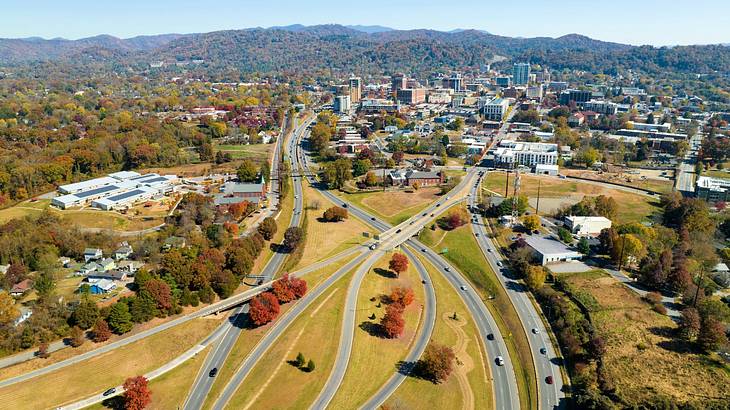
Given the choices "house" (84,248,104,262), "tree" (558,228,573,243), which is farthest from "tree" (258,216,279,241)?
"tree" (558,228,573,243)

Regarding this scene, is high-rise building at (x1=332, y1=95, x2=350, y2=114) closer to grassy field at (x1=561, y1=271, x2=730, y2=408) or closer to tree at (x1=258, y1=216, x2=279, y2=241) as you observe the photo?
tree at (x1=258, y1=216, x2=279, y2=241)

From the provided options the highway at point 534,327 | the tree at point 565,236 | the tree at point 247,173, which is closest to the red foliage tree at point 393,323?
the highway at point 534,327

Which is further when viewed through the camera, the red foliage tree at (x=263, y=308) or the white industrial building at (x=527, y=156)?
the white industrial building at (x=527, y=156)

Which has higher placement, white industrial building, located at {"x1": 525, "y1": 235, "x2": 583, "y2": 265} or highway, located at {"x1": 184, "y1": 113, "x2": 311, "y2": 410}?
white industrial building, located at {"x1": 525, "y1": 235, "x2": 583, "y2": 265}

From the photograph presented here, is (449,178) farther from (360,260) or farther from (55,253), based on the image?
(55,253)

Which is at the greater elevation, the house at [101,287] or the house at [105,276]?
the house at [105,276]

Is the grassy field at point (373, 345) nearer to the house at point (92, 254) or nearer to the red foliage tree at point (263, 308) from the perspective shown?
the red foliage tree at point (263, 308)

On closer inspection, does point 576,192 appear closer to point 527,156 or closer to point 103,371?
point 527,156
